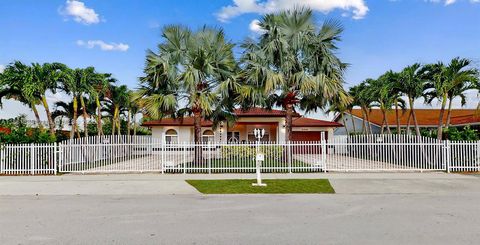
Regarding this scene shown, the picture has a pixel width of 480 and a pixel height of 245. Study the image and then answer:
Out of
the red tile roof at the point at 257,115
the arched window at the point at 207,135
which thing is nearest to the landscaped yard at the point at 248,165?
the red tile roof at the point at 257,115

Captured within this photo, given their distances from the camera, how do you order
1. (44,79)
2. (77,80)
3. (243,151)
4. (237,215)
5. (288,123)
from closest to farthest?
(237,215)
(243,151)
(288,123)
(44,79)
(77,80)

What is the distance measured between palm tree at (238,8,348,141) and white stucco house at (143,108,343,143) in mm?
10649

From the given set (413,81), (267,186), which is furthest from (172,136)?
(267,186)

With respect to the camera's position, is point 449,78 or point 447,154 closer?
point 447,154

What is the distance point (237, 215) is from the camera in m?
7.63

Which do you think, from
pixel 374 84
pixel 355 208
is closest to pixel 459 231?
pixel 355 208

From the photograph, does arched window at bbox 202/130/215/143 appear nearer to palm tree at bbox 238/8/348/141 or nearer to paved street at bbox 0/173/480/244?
palm tree at bbox 238/8/348/141

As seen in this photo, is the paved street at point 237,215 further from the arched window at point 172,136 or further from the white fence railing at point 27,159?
the arched window at point 172,136

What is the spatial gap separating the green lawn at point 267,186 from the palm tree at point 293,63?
5285 mm

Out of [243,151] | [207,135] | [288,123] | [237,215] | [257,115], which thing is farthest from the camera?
[207,135]

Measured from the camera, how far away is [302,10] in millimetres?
17859

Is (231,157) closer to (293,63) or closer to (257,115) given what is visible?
(293,63)

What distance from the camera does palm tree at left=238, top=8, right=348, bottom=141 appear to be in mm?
17156

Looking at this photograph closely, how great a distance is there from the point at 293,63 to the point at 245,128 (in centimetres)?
1428
